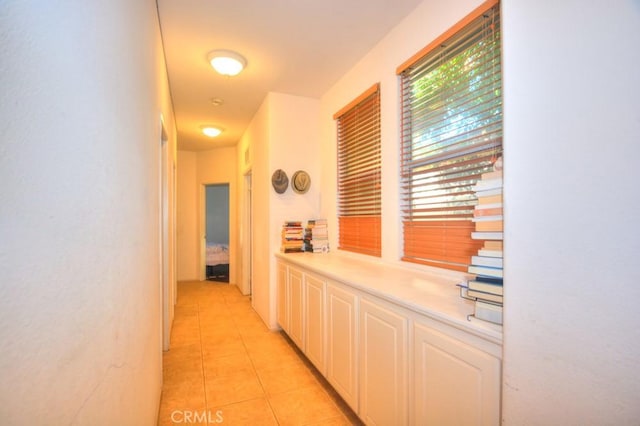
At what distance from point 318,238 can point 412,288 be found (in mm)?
1914

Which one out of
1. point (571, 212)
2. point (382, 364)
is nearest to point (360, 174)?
point (382, 364)

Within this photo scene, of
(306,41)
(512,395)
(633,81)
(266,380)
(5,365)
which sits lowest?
(266,380)

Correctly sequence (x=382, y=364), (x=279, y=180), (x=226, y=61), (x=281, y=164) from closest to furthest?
1. (x=382, y=364)
2. (x=226, y=61)
3. (x=279, y=180)
4. (x=281, y=164)

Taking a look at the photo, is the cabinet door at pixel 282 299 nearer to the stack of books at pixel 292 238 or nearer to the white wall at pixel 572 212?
the stack of books at pixel 292 238

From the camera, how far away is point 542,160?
81 cm

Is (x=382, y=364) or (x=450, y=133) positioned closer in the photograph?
(x=382, y=364)

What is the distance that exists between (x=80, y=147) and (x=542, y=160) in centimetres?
117

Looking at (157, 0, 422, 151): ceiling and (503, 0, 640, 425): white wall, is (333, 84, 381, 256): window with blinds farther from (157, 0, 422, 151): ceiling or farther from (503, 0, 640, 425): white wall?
(503, 0, 640, 425): white wall

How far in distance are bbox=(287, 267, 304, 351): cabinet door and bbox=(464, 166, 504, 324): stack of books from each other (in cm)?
191

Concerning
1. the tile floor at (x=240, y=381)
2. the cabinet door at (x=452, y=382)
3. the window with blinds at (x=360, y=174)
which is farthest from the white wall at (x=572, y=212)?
the window with blinds at (x=360, y=174)

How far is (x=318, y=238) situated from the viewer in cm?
348

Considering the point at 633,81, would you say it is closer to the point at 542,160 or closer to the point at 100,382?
the point at 542,160

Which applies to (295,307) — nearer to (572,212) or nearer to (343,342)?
(343,342)

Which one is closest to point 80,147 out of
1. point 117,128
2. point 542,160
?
point 117,128
